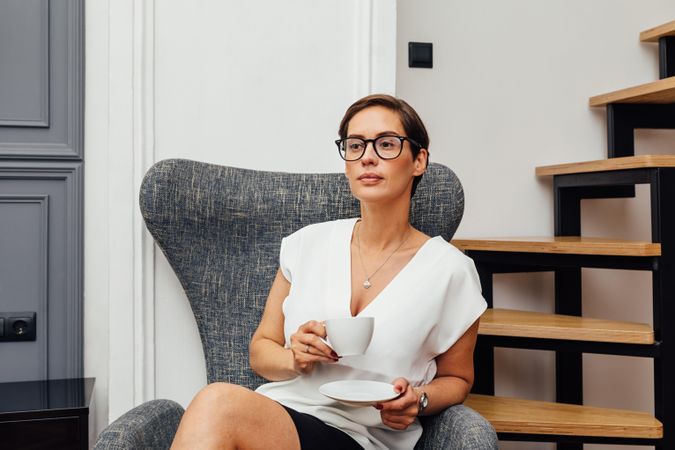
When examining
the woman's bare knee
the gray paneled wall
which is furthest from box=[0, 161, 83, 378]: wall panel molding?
the woman's bare knee

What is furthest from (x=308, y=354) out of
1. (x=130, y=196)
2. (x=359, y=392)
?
(x=130, y=196)

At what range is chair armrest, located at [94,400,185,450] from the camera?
4.56 ft

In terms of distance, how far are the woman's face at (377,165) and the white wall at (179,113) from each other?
417 mm

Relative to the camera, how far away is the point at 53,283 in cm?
209

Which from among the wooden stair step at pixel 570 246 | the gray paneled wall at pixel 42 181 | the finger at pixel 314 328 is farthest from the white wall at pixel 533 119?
the finger at pixel 314 328

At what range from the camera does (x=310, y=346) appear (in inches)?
58.2

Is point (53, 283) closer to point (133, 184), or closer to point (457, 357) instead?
point (133, 184)

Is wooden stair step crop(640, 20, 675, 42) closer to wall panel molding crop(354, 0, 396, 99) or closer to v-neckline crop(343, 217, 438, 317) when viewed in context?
wall panel molding crop(354, 0, 396, 99)

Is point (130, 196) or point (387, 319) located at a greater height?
point (130, 196)

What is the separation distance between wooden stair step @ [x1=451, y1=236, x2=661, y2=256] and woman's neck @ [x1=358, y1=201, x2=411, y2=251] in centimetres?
63

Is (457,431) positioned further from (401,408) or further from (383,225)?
(383,225)

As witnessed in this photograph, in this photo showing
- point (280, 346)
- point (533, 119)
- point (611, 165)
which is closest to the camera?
point (280, 346)

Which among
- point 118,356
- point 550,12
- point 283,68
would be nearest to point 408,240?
point 283,68

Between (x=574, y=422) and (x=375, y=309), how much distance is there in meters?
0.73
